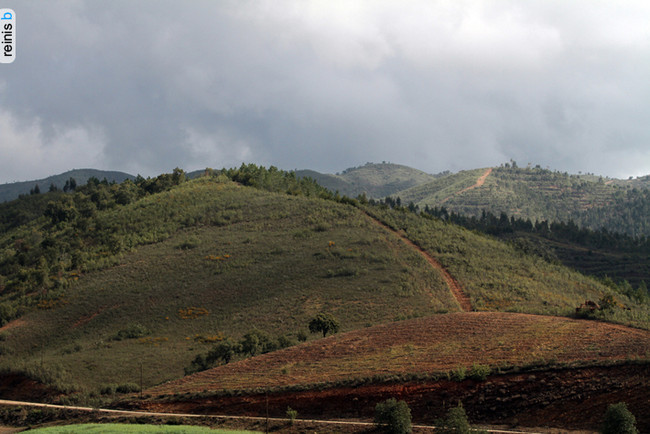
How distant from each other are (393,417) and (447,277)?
143 feet

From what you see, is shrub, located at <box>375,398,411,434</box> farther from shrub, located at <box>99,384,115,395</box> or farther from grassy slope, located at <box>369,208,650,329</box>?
grassy slope, located at <box>369,208,650,329</box>

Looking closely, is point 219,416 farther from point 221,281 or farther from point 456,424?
point 221,281

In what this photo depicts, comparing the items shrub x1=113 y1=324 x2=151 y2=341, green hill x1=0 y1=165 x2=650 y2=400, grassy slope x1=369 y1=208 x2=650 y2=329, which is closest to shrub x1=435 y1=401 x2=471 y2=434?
green hill x1=0 y1=165 x2=650 y2=400

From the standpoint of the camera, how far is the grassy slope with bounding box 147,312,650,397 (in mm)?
30406

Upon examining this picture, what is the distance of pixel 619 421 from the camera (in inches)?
908

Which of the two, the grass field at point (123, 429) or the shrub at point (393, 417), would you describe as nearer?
the shrub at point (393, 417)

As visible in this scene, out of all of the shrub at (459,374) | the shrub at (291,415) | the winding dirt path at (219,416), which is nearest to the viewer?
the winding dirt path at (219,416)

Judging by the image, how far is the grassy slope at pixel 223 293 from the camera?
4903 centimetres

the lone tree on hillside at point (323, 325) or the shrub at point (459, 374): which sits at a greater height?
the lone tree on hillside at point (323, 325)

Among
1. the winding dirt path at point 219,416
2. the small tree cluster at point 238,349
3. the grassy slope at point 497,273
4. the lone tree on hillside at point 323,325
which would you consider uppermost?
the grassy slope at point 497,273

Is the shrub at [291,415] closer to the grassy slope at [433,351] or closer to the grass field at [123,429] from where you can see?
the grassy slope at [433,351]

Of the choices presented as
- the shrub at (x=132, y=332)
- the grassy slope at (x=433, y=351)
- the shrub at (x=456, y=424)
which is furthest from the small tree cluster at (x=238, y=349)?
the shrub at (x=456, y=424)

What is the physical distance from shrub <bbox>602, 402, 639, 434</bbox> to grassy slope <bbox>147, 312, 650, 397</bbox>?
5164 millimetres

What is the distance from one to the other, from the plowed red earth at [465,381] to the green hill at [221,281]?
5.88 meters
